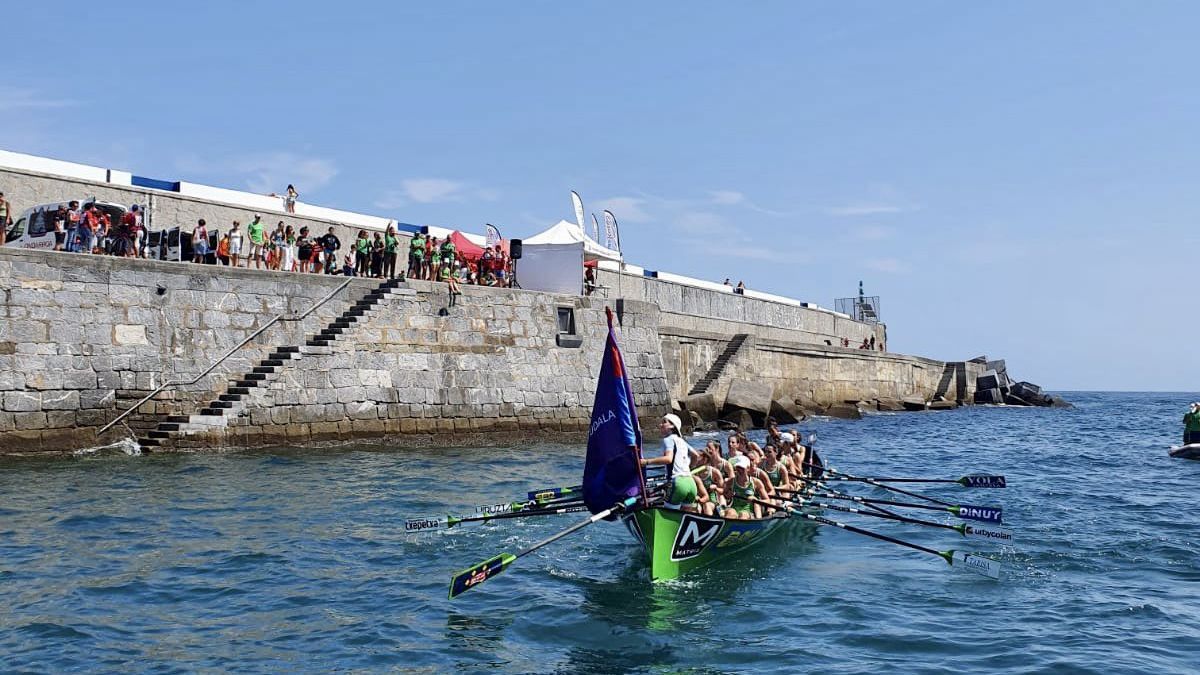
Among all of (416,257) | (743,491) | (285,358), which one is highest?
(416,257)

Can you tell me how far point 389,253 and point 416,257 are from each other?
2.55 feet

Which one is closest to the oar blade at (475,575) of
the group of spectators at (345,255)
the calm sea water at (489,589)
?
the calm sea water at (489,589)

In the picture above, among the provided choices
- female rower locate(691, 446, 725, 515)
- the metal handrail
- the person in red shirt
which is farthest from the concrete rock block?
female rower locate(691, 446, 725, 515)

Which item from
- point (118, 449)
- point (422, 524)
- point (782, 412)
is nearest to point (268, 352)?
point (118, 449)

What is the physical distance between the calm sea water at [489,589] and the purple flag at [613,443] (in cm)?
105

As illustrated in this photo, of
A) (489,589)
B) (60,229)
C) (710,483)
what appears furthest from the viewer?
(60,229)

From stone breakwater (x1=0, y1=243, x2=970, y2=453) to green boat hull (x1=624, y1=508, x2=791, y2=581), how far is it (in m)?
11.7

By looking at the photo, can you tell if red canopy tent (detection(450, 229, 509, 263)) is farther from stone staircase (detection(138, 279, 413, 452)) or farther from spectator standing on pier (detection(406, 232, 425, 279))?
stone staircase (detection(138, 279, 413, 452))

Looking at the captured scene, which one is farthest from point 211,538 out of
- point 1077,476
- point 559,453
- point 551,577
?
point 1077,476

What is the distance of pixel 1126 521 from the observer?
16703 mm

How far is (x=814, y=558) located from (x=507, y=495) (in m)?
5.46

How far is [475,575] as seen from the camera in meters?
9.66

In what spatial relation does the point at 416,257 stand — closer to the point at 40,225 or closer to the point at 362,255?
the point at 362,255

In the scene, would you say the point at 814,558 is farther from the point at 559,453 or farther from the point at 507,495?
the point at 559,453
